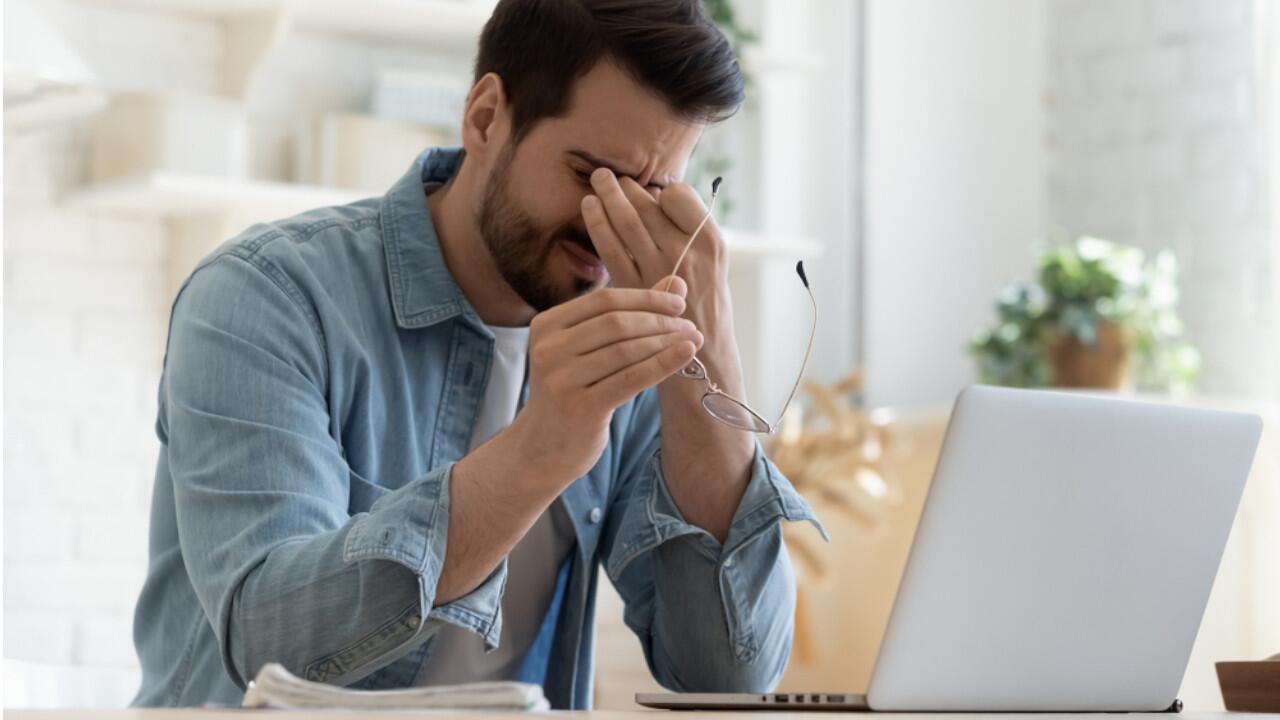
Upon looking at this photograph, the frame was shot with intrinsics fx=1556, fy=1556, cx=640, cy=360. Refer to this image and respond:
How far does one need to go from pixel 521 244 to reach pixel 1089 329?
1.67 meters

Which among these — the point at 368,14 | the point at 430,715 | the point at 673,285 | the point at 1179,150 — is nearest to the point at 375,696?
the point at 430,715

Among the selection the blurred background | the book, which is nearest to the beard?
the book

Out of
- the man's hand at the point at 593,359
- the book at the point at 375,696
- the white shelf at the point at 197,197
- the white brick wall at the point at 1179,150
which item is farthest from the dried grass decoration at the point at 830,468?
the book at the point at 375,696

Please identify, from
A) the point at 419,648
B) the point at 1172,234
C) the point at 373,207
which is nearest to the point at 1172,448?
the point at 419,648

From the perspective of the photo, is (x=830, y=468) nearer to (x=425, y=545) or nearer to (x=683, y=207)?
(x=683, y=207)

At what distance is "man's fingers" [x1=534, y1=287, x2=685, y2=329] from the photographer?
3.32 feet

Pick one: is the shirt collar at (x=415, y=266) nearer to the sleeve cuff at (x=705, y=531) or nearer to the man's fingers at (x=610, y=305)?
the sleeve cuff at (x=705, y=531)

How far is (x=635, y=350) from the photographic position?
101 cm

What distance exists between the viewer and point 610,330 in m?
1.00

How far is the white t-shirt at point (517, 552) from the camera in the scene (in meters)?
1.44

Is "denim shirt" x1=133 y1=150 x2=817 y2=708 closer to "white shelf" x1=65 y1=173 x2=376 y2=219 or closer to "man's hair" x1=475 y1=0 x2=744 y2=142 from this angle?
"man's hair" x1=475 y1=0 x2=744 y2=142

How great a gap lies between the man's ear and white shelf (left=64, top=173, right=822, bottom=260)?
84cm

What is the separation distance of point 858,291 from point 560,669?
1.88m

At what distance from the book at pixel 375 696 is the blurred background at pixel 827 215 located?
4.64 ft
